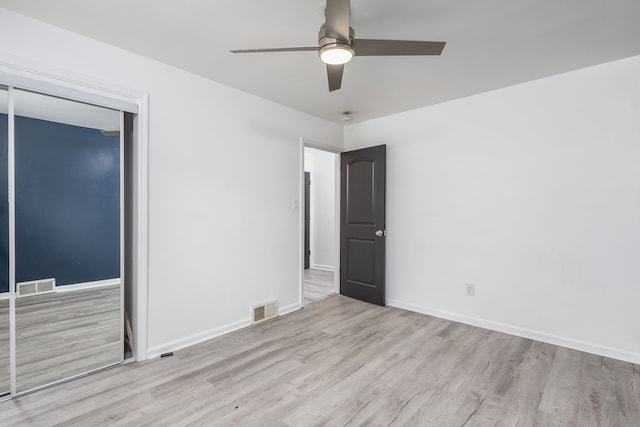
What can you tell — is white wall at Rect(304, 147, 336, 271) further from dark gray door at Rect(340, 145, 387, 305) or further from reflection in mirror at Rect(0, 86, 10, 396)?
reflection in mirror at Rect(0, 86, 10, 396)

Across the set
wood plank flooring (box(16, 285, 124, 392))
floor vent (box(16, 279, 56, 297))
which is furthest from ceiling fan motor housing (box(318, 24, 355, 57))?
floor vent (box(16, 279, 56, 297))

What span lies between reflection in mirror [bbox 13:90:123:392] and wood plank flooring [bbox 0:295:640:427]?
39cm

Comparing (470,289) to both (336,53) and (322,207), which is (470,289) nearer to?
(336,53)

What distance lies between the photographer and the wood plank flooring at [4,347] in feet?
6.46

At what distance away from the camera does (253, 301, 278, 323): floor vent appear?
329 centimetres

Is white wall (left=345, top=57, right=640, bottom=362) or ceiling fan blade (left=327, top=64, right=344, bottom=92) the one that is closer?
ceiling fan blade (left=327, top=64, right=344, bottom=92)


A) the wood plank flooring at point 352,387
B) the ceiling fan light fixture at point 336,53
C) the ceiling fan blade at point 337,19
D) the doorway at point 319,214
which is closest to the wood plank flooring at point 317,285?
the doorway at point 319,214

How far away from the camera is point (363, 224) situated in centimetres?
412

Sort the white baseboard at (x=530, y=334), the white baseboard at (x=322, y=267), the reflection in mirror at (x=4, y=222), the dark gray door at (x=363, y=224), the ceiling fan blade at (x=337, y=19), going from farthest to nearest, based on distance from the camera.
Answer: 1. the white baseboard at (x=322, y=267)
2. the dark gray door at (x=363, y=224)
3. the white baseboard at (x=530, y=334)
4. the reflection in mirror at (x=4, y=222)
5. the ceiling fan blade at (x=337, y=19)

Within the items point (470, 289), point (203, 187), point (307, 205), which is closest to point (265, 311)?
point (203, 187)

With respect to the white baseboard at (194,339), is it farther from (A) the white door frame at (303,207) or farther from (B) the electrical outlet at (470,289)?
(B) the electrical outlet at (470,289)

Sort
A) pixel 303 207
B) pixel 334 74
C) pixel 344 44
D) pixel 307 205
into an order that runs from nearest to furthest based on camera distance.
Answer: pixel 344 44 < pixel 334 74 < pixel 303 207 < pixel 307 205

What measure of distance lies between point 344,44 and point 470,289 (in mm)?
2824

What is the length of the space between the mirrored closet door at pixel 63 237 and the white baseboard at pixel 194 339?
254 millimetres
